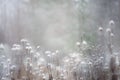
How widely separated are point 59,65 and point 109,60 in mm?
390

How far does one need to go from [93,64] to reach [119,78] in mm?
237

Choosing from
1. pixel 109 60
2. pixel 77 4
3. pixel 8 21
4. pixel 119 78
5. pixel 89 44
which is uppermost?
pixel 77 4

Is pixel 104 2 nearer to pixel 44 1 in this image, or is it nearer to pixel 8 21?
pixel 44 1

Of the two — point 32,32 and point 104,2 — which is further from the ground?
point 104,2

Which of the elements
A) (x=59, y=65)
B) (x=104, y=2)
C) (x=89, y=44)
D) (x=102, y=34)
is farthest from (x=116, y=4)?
(x=59, y=65)

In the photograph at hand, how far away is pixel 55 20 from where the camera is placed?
1943 mm

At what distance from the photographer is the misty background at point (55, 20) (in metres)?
1.90

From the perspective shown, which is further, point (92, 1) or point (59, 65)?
point (92, 1)

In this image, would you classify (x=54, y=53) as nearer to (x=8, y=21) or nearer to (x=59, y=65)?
(x=59, y=65)

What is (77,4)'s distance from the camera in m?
1.99

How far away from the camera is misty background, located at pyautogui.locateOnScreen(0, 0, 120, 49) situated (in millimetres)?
1896

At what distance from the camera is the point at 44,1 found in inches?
77.9

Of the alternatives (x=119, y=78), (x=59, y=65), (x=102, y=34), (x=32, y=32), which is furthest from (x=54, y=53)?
(x=119, y=78)

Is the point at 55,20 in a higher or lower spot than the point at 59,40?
higher
